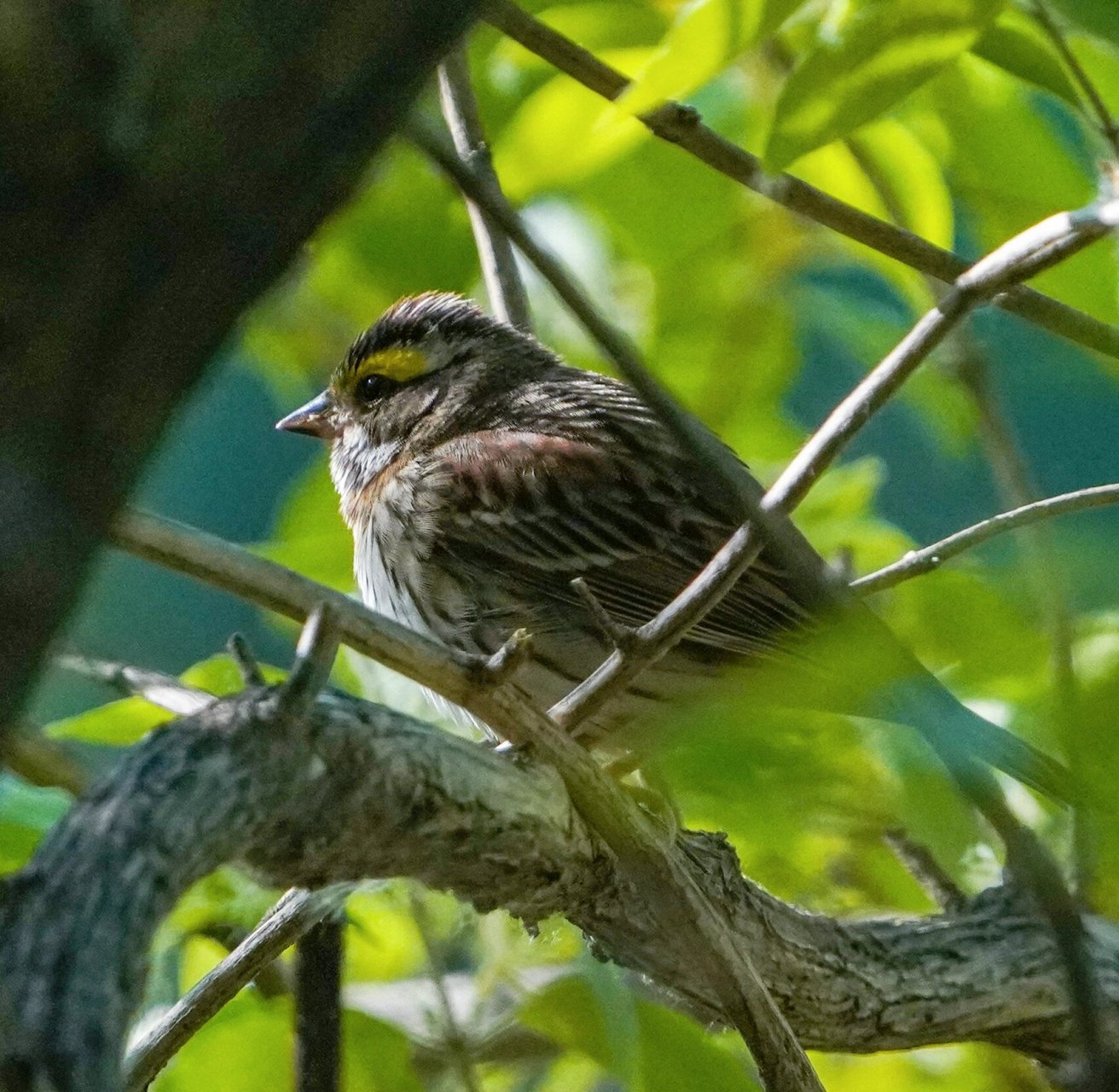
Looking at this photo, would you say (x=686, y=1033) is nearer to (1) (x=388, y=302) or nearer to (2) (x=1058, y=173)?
(2) (x=1058, y=173)

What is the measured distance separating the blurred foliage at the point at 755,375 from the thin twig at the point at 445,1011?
0.18ft

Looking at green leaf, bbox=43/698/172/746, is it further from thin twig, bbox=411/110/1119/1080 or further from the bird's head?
the bird's head

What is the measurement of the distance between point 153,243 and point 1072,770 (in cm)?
64

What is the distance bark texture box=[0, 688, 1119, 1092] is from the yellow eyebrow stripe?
2230mm

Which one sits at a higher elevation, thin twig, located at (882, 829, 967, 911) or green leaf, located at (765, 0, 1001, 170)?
green leaf, located at (765, 0, 1001, 170)

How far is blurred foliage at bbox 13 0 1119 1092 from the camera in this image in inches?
58.1

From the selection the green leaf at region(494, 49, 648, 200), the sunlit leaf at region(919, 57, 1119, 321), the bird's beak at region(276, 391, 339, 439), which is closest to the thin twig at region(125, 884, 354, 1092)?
the green leaf at region(494, 49, 648, 200)

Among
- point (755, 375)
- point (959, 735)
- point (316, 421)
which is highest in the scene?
point (316, 421)

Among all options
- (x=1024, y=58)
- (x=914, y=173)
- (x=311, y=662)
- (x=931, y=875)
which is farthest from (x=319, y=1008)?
(x=914, y=173)

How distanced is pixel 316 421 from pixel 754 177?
7.38 feet

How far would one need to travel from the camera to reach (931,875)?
9.63ft

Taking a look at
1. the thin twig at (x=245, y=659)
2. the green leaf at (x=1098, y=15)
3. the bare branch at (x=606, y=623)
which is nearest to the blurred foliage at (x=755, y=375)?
the green leaf at (x=1098, y=15)

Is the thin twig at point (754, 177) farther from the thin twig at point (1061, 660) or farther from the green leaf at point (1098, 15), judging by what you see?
the thin twig at point (1061, 660)

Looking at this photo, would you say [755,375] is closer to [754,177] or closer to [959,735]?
[754,177]
